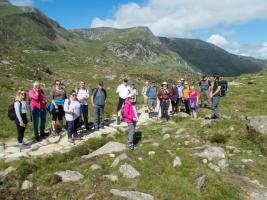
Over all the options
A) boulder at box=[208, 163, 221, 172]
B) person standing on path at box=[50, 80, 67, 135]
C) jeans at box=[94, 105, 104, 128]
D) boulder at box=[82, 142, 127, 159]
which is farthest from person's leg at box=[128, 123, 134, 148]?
person standing on path at box=[50, 80, 67, 135]

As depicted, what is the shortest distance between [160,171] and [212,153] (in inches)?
118

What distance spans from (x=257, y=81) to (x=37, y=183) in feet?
112

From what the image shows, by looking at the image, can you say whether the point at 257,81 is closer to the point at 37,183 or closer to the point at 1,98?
the point at 1,98

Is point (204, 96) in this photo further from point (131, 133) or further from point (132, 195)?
point (132, 195)

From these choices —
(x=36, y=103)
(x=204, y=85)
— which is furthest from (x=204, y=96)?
(x=36, y=103)

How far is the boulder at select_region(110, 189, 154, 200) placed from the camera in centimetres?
1090

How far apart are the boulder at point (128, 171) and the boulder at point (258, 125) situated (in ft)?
25.7

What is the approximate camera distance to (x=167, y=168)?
510 inches

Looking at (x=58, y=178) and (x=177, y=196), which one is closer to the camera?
(x=177, y=196)

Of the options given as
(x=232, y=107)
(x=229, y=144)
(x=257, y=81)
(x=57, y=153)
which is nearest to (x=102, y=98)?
(x=57, y=153)

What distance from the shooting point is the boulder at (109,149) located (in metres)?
14.6

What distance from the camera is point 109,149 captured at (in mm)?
14969

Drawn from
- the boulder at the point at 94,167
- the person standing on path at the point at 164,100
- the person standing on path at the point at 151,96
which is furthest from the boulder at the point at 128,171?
the person standing on path at the point at 151,96

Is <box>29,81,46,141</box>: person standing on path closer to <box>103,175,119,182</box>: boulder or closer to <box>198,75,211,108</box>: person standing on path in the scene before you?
<box>103,175,119,182</box>: boulder
